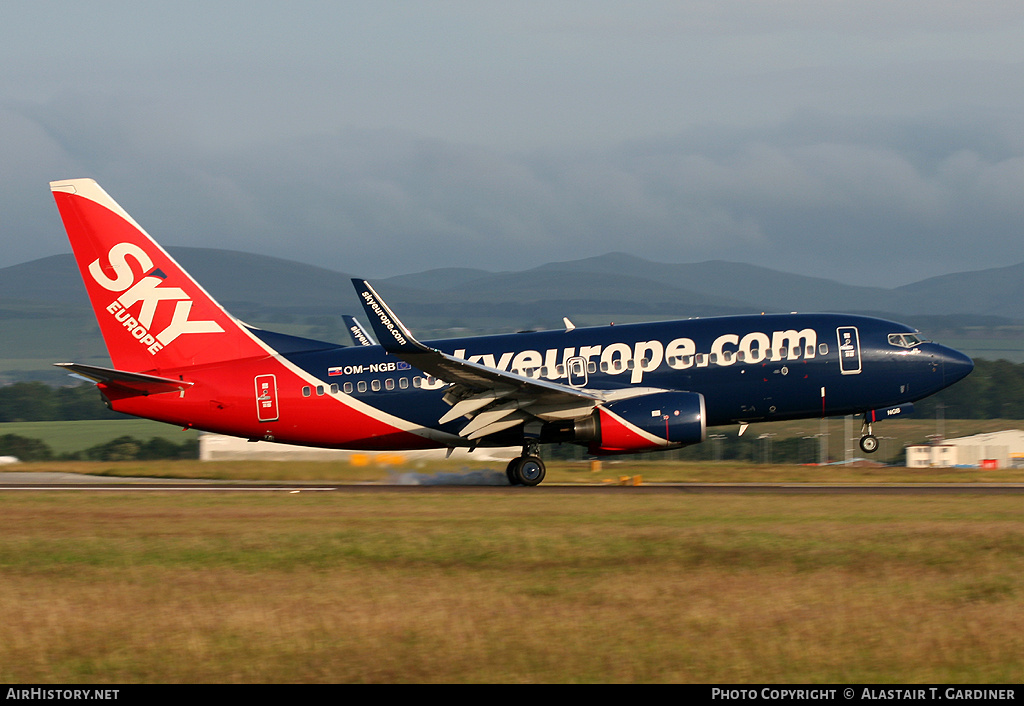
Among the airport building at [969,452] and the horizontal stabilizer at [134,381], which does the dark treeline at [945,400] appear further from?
the horizontal stabilizer at [134,381]

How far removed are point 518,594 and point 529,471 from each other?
17.0m

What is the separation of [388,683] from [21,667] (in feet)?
12.4

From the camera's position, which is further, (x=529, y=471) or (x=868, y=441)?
(x=868, y=441)

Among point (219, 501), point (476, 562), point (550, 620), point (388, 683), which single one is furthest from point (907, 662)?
point (219, 501)

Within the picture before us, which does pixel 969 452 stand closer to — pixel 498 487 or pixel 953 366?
pixel 953 366

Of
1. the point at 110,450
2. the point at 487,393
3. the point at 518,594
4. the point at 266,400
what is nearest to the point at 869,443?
the point at 487,393

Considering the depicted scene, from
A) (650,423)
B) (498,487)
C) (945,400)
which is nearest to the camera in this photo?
(650,423)

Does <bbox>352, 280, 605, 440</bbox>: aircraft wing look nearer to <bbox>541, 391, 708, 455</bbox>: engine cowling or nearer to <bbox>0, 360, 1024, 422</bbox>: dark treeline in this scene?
<bbox>541, 391, 708, 455</bbox>: engine cowling

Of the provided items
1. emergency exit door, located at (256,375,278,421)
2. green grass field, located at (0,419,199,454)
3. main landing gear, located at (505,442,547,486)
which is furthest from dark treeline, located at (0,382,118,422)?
main landing gear, located at (505,442,547,486)

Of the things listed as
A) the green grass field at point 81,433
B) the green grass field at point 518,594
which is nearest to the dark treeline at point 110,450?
the green grass field at point 81,433

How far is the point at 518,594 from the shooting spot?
570 inches

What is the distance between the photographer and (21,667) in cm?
1092

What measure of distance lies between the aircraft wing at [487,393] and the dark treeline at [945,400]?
203 ft

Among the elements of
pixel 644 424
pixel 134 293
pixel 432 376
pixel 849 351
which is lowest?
pixel 644 424
